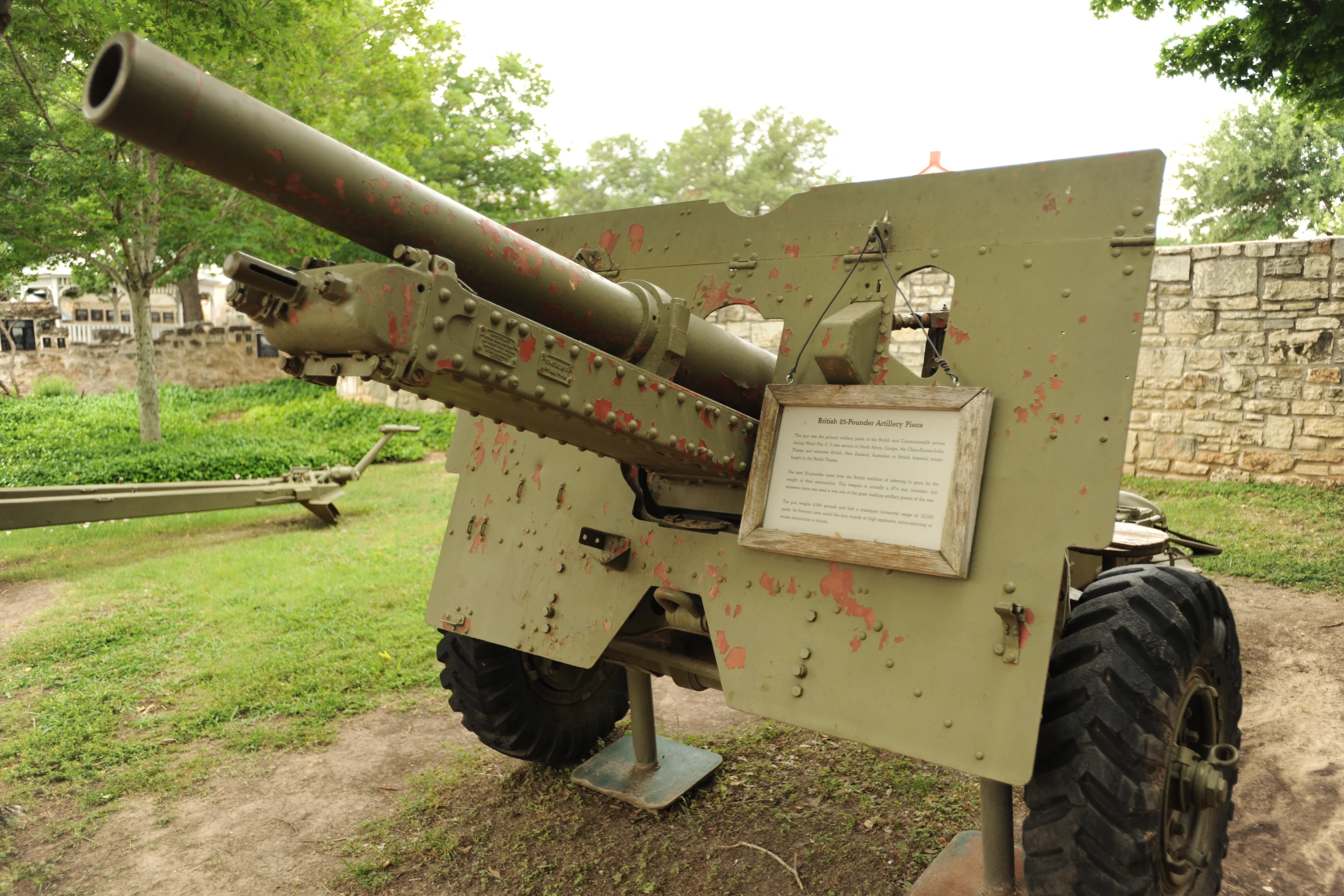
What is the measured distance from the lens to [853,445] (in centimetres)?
260

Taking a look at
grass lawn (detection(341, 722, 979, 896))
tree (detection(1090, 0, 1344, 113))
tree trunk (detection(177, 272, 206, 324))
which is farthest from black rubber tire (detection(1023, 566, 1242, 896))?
tree trunk (detection(177, 272, 206, 324))

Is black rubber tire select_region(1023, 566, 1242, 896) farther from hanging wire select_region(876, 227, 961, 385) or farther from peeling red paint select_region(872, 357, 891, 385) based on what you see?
peeling red paint select_region(872, 357, 891, 385)

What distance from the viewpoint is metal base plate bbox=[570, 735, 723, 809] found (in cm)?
360

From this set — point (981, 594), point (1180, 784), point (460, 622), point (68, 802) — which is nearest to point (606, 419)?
point (981, 594)

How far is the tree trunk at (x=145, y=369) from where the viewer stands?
1116 cm

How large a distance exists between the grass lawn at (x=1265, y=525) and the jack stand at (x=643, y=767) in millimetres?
4649

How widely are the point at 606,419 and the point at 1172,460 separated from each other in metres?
8.22

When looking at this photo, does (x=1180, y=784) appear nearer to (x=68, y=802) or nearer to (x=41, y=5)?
(x=68, y=802)

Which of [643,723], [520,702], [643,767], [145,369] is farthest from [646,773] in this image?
[145,369]

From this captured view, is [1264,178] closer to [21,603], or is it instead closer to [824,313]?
[824,313]

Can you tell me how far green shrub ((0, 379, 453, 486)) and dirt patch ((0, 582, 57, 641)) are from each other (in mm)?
3179

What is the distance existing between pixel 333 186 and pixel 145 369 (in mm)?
11369

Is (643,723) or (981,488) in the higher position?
(981,488)

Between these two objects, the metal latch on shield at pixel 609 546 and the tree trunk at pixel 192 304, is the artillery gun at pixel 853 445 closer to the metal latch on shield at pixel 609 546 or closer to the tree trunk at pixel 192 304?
the metal latch on shield at pixel 609 546
